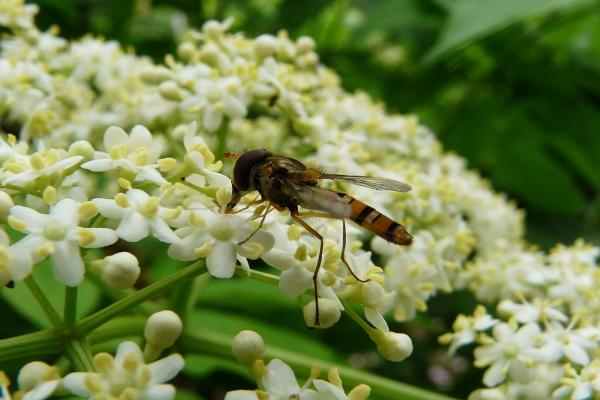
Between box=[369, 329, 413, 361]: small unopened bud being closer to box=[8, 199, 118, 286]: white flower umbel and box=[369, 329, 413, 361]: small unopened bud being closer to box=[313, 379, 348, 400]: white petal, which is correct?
box=[313, 379, 348, 400]: white petal

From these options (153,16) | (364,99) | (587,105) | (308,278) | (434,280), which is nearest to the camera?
(308,278)

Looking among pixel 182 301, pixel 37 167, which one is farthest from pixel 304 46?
pixel 37 167

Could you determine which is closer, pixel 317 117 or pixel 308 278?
pixel 308 278

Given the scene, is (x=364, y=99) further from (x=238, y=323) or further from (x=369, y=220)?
(x=369, y=220)

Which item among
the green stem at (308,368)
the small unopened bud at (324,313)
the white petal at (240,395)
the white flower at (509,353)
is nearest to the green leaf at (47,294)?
the green stem at (308,368)

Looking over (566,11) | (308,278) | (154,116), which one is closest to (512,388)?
(308,278)

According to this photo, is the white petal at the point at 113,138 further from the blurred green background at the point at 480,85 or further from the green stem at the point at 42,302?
the blurred green background at the point at 480,85
